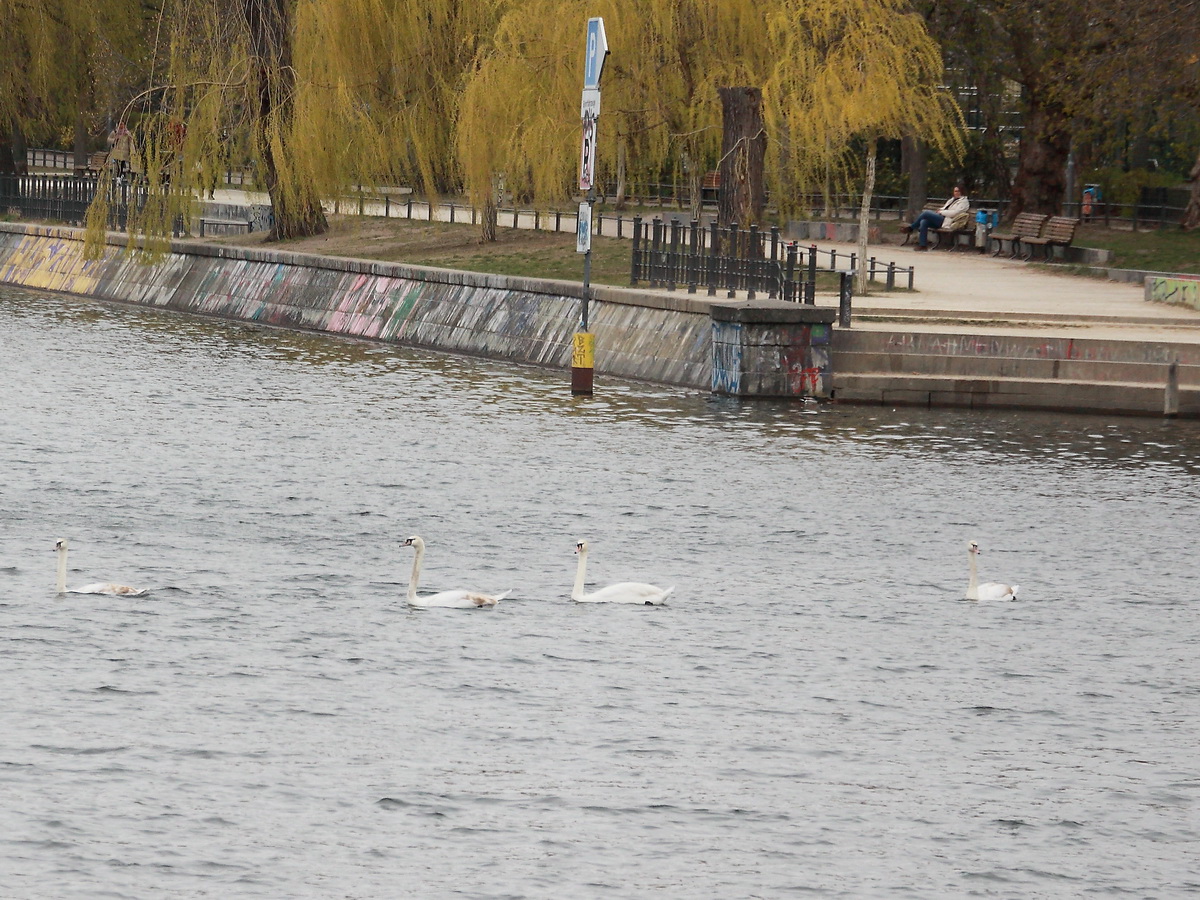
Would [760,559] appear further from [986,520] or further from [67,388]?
[67,388]

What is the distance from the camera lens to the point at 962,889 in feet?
32.6

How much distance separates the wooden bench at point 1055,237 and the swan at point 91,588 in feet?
92.2

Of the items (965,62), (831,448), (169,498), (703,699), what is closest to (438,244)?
(965,62)

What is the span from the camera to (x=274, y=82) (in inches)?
1588

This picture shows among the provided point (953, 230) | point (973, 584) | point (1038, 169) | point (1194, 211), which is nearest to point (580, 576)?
point (973, 584)

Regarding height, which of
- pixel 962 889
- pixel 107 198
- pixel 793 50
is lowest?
pixel 962 889

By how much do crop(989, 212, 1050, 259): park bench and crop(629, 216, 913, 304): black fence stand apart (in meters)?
8.78

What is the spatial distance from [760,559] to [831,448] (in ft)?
20.2

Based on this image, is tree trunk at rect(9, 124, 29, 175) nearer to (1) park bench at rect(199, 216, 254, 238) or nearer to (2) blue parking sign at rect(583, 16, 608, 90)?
(1) park bench at rect(199, 216, 254, 238)

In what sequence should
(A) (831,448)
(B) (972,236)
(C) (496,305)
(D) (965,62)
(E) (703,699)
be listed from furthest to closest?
(D) (965,62)
(B) (972,236)
(C) (496,305)
(A) (831,448)
(E) (703,699)

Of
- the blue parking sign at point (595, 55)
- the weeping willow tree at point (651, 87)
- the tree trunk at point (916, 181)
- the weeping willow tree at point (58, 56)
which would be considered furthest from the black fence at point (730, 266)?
the weeping willow tree at point (58, 56)

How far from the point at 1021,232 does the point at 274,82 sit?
1468 cm

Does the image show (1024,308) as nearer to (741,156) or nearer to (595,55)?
(741,156)

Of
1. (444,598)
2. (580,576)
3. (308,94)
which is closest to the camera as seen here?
(444,598)
